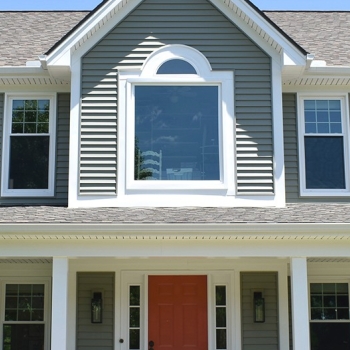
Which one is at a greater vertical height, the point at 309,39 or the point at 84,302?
the point at 309,39

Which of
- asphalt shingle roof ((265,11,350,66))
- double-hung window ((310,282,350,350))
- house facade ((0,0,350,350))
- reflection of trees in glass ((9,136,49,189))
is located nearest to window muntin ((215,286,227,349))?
house facade ((0,0,350,350))

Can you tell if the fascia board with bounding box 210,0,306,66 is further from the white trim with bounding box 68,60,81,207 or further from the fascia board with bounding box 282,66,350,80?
the white trim with bounding box 68,60,81,207

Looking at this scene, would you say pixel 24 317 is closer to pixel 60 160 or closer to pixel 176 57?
pixel 60 160

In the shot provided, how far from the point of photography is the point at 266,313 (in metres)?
10.9

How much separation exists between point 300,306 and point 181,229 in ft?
6.60

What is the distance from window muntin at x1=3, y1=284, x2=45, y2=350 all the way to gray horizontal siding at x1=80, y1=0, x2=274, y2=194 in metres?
2.33

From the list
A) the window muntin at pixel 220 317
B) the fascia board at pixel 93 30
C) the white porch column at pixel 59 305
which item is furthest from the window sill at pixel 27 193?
the window muntin at pixel 220 317

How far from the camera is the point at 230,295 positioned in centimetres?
1102

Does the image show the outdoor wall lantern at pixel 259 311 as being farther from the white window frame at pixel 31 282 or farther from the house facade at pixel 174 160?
the white window frame at pixel 31 282

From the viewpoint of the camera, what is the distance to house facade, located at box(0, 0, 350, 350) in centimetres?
1035

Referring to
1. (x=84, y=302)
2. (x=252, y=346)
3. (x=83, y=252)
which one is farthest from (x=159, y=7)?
(x=252, y=346)

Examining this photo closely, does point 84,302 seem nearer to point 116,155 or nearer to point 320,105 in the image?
point 116,155

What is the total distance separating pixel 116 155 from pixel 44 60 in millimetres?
1895

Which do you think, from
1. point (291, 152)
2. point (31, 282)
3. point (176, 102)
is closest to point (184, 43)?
point (176, 102)
